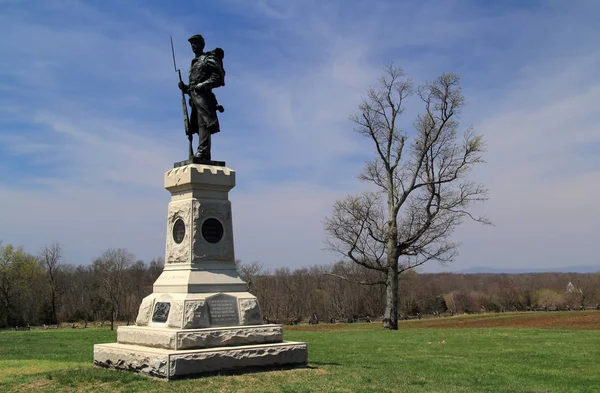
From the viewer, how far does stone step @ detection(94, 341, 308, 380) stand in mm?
8719

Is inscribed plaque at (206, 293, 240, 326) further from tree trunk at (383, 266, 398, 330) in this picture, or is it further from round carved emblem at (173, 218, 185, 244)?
tree trunk at (383, 266, 398, 330)

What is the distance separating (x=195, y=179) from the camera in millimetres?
10438

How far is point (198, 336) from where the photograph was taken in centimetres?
929

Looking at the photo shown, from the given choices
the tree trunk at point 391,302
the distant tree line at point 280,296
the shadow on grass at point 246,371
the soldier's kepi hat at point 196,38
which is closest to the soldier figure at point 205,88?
the soldier's kepi hat at point 196,38

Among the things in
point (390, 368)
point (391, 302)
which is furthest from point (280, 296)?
point (390, 368)

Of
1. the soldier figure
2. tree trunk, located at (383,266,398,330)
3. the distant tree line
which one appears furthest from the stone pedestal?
the distant tree line

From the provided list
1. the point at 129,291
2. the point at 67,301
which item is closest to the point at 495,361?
the point at 129,291

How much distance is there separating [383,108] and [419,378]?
19.0 m

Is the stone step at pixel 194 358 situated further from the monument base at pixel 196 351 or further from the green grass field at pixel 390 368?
the green grass field at pixel 390 368

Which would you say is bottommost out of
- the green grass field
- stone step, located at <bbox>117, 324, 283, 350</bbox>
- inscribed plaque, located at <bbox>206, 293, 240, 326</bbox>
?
the green grass field

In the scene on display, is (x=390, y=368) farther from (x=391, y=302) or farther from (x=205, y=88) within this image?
(x=391, y=302)

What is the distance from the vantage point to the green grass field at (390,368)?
28.0 feet

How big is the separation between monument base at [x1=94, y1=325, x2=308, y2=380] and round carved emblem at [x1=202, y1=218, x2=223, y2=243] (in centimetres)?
165

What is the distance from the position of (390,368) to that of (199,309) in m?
3.93
